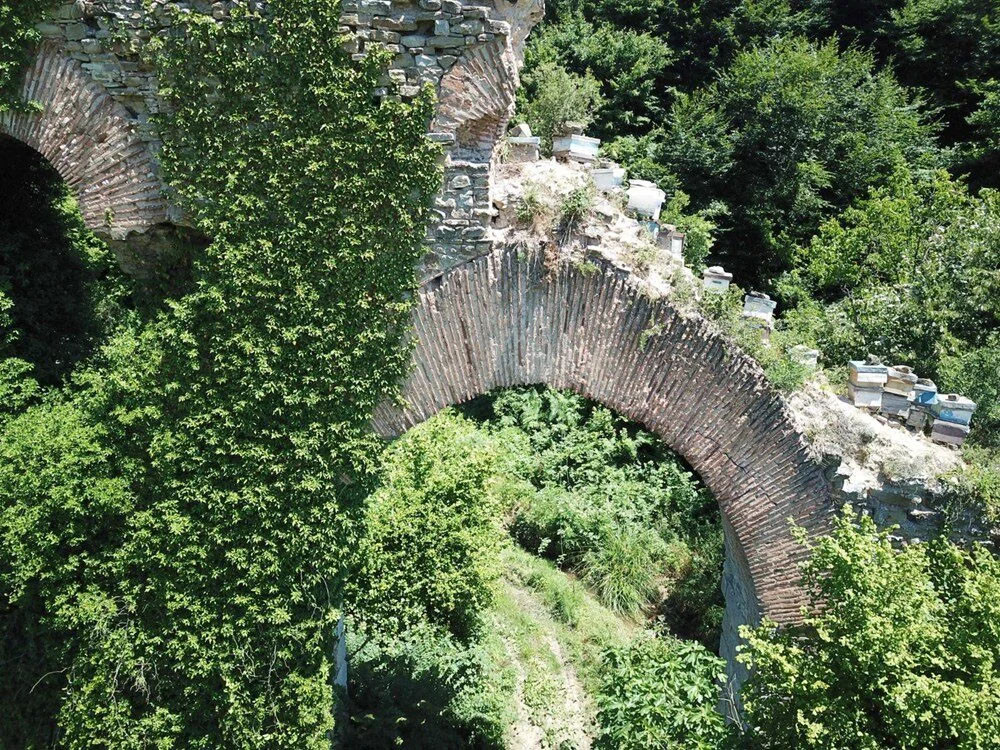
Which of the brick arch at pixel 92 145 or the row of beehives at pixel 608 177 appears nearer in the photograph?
the brick arch at pixel 92 145

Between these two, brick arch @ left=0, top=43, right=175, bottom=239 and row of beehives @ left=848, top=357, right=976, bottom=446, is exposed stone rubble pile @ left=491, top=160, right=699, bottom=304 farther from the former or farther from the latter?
brick arch @ left=0, top=43, right=175, bottom=239

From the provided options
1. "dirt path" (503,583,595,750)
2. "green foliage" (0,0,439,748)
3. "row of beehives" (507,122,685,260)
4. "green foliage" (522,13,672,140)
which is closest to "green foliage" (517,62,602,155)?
"green foliage" (522,13,672,140)

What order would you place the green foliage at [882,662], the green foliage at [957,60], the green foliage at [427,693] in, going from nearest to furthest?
the green foliage at [882,662], the green foliage at [427,693], the green foliage at [957,60]

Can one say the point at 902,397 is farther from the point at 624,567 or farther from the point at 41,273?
the point at 41,273

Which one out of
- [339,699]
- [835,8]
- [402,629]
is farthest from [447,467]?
[835,8]

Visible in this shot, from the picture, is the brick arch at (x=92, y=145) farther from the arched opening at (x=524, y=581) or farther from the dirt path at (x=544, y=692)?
the dirt path at (x=544, y=692)

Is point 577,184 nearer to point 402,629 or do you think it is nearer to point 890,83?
point 402,629

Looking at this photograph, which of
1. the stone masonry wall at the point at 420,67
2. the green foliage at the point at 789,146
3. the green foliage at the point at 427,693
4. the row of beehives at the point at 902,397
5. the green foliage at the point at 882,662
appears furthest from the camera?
the green foliage at the point at 789,146

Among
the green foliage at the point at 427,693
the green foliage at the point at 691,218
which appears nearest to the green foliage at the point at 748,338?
the green foliage at the point at 427,693

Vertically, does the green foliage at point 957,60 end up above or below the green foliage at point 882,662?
above
